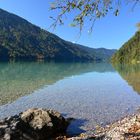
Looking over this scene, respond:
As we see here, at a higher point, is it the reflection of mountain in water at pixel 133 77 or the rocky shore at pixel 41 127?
the rocky shore at pixel 41 127

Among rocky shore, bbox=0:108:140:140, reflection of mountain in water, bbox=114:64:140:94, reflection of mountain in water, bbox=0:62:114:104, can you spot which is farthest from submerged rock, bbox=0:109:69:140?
reflection of mountain in water, bbox=114:64:140:94

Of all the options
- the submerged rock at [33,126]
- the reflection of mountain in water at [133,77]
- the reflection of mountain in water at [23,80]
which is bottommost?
the reflection of mountain in water at [23,80]

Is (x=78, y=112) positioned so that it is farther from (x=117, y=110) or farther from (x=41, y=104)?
(x=41, y=104)

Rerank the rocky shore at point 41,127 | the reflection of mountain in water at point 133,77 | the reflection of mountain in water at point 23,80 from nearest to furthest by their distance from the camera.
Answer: the rocky shore at point 41,127
the reflection of mountain in water at point 23,80
the reflection of mountain in water at point 133,77

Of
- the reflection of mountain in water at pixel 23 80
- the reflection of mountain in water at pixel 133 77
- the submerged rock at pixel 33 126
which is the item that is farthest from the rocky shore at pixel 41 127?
the reflection of mountain in water at pixel 133 77

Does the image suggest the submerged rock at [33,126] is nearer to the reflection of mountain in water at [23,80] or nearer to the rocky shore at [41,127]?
the rocky shore at [41,127]

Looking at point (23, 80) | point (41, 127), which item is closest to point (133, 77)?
point (23, 80)

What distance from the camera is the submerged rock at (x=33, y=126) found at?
16.5 m

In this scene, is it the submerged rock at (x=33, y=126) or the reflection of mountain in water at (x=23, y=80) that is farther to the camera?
the reflection of mountain in water at (x=23, y=80)

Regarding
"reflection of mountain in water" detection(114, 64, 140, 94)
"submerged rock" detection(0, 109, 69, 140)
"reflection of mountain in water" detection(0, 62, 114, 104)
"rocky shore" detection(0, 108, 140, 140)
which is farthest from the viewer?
"reflection of mountain in water" detection(114, 64, 140, 94)

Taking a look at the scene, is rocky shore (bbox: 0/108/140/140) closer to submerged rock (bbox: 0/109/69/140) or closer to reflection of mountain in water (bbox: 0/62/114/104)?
submerged rock (bbox: 0/109/69/140)

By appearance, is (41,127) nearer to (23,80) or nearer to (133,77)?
(23,80)

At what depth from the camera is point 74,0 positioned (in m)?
8.99

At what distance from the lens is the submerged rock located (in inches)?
651
